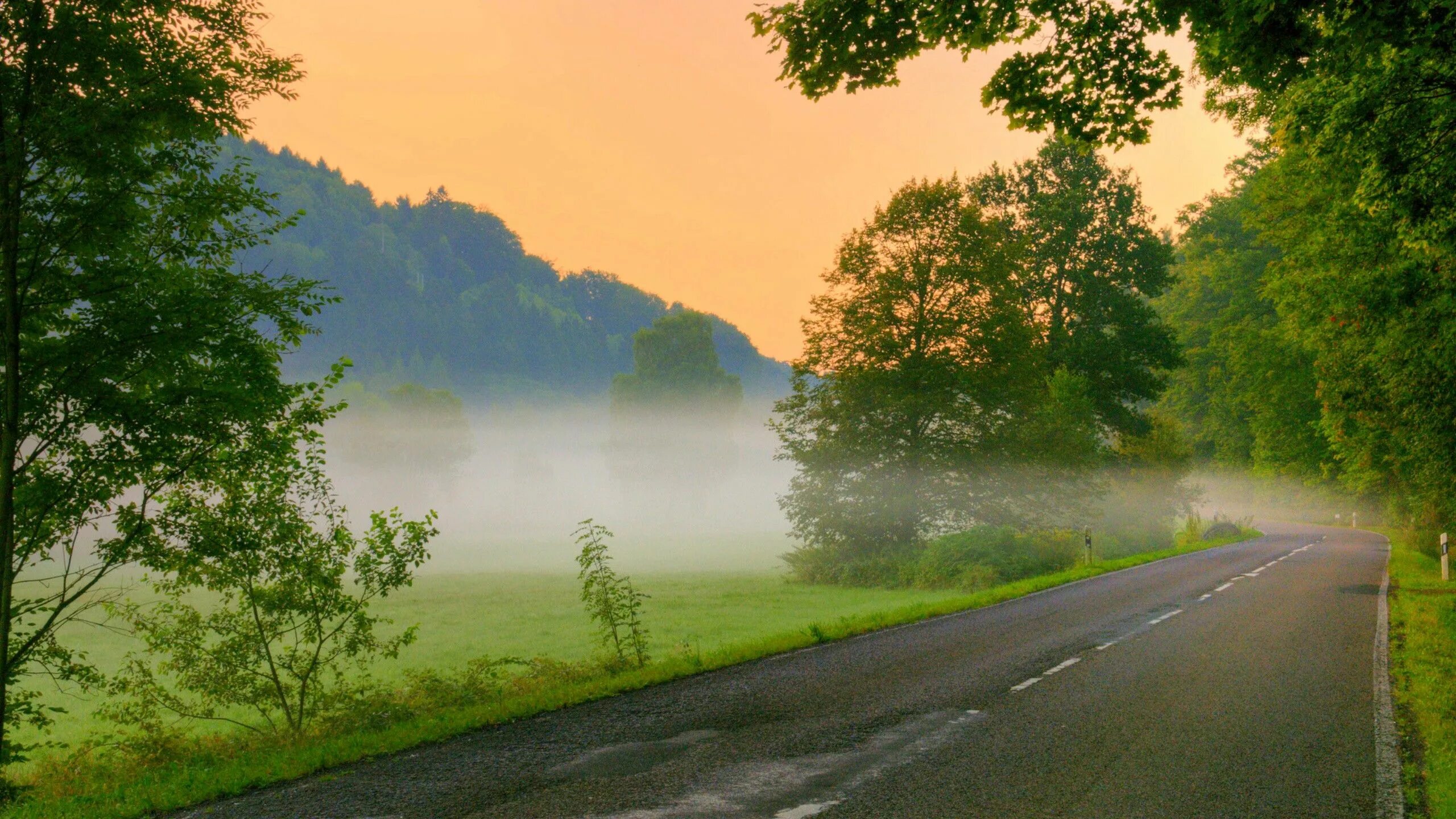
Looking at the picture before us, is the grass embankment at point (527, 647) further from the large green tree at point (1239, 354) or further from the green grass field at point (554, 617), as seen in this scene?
the large green tree at point (1239, 354)

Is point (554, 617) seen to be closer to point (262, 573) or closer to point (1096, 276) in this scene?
point (262, 573)

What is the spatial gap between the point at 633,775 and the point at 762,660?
5.50 meters

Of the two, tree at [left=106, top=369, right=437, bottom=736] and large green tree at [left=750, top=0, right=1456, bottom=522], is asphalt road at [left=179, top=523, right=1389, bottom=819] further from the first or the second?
large green tree at [left=750, top=0, right=1456, bottom=522]

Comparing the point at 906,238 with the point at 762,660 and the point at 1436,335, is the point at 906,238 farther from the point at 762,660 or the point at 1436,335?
the point at 762,660

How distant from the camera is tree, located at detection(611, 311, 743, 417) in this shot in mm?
100938

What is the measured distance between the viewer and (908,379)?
2969cm

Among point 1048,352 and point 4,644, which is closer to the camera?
point 4,644

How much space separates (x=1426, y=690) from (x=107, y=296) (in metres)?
15.2

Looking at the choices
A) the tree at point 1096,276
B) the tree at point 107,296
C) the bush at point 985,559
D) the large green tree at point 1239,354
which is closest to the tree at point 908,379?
the bush at point 985,559

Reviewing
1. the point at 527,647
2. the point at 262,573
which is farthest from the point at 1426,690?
the point at 527,647

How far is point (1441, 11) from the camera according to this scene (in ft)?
24.0

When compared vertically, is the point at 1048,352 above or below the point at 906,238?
below

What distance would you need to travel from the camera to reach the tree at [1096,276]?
4022 centimetres

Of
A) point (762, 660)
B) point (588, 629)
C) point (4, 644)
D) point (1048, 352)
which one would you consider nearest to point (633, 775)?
point (762, 660)
